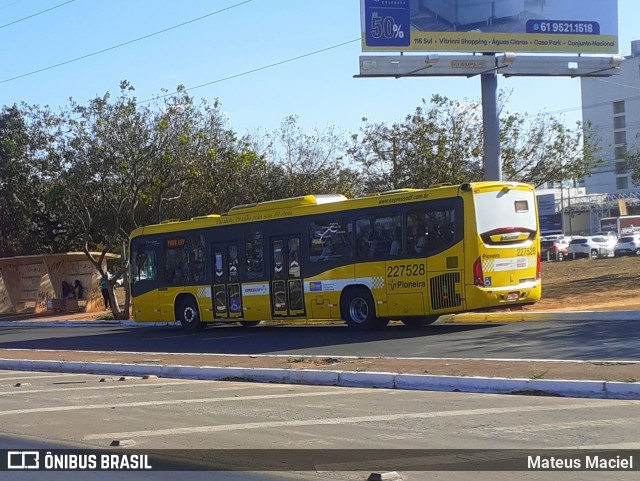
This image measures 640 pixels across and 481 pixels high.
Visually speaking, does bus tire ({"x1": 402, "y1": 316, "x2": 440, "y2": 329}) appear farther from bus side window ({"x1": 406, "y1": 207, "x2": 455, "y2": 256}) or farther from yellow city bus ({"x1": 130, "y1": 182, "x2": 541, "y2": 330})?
bus side window ({"x1": 406, "y1": 207, "x2": 455, "y2": 256})

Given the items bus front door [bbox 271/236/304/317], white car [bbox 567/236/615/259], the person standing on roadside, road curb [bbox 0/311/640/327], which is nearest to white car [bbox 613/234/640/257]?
white car [bbox 567/236/615/259]

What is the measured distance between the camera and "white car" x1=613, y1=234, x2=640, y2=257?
175 feet

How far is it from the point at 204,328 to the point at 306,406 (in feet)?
50.5

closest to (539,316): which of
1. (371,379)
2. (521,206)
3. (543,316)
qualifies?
(543,316)

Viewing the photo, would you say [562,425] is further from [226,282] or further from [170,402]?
[226,282]

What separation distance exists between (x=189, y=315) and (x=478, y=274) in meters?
10.4

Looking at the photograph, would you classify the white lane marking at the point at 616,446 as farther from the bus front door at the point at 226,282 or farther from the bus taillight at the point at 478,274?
the bus front door at the point at 226,282

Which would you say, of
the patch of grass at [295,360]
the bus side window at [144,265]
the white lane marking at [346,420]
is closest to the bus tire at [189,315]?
the bus side window at [144,265]

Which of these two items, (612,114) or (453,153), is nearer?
(453,153)

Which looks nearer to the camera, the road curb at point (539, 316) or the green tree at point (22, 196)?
the road curb at point (539, 316)

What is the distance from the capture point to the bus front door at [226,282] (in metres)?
24.0

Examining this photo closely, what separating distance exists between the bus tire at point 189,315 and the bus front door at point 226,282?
95cm

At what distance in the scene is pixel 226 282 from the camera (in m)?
24.4

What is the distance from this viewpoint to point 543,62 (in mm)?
29312
